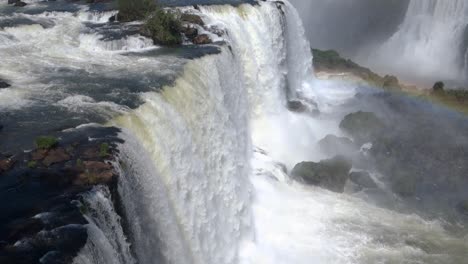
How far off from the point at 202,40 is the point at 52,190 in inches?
454

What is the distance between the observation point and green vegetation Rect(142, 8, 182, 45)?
19078mm

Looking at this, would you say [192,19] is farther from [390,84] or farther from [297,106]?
[390,84]

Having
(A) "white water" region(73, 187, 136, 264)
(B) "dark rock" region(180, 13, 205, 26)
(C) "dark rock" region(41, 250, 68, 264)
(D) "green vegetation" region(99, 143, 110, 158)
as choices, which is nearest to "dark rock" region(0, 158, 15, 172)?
(D) "green vegetation" region(99, 143, 110, 158)

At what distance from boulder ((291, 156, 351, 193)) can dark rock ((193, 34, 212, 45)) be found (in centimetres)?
616

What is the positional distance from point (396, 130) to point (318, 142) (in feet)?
14.4

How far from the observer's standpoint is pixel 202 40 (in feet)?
64.0

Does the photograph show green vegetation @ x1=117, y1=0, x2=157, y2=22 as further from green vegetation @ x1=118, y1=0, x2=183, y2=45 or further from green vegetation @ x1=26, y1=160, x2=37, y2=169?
green vegetation @ x1=26, y1=160, x2=37, y2=169

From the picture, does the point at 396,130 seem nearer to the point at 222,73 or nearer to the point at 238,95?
the point at 238,95

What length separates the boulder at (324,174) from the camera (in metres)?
20.0

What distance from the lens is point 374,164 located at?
74.0 feet

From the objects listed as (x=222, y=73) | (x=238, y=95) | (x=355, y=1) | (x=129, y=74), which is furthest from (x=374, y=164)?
(x=355, y=1)

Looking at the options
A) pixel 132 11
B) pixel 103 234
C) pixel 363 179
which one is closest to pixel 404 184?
pixel 363 179

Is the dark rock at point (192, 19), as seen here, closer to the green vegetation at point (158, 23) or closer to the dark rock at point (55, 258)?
the green vegetation at point (158, 23)

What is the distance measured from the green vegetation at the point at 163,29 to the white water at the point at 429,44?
2431 centimetres
